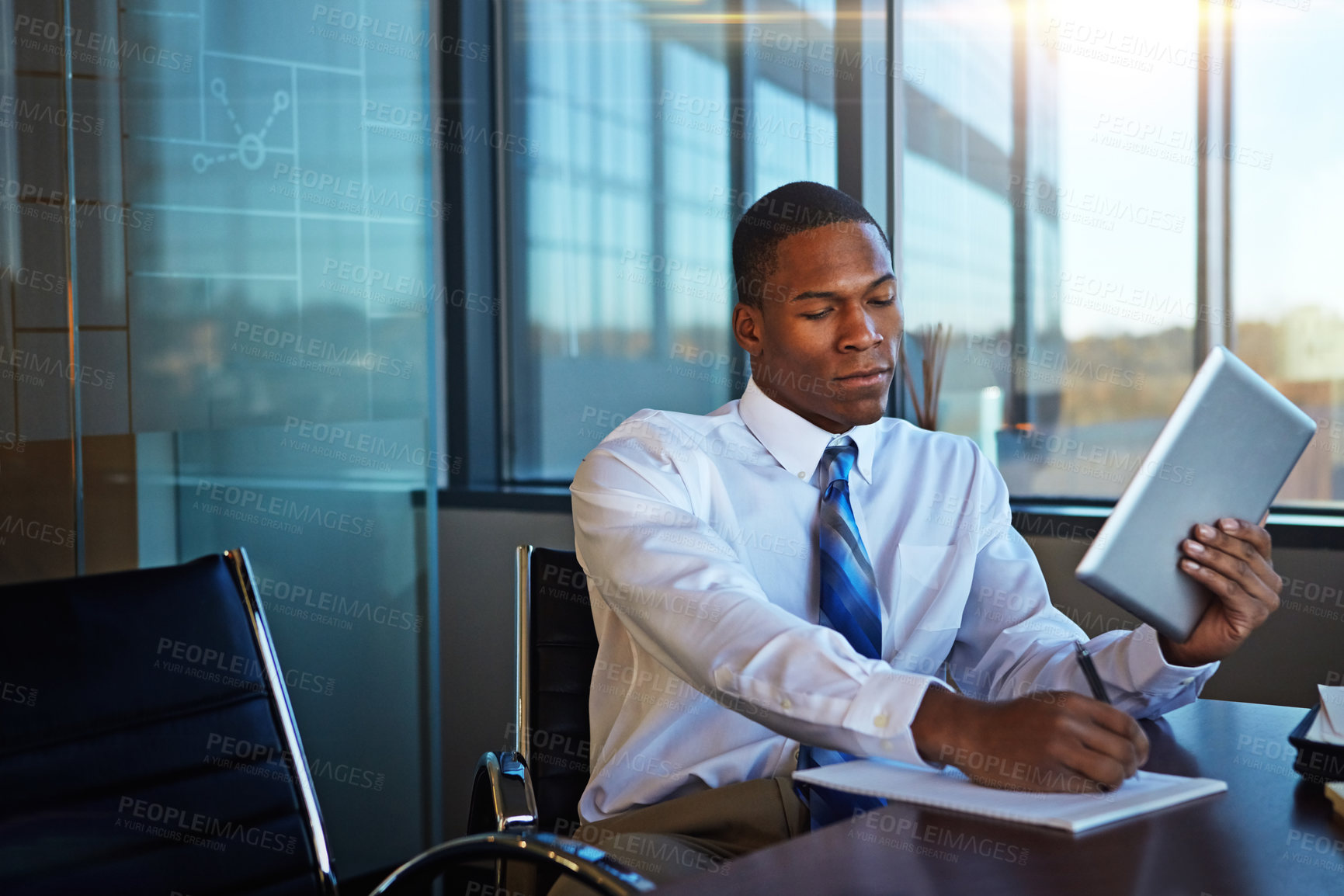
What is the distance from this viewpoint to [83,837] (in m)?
1.28

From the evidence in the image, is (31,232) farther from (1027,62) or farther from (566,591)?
(1027,62)

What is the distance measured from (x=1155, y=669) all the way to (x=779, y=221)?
0.84 metres

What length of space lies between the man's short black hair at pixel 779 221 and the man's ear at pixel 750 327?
0.04 feet

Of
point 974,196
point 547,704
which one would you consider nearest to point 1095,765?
point 547,704

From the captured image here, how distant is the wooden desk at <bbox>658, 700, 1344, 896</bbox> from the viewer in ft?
2.88

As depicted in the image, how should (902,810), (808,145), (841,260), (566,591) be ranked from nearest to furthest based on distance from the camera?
(902,810)
(841,260)
(566,591)
(808,145)

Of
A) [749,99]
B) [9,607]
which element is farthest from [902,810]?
[749,99]

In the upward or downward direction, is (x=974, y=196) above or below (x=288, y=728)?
above

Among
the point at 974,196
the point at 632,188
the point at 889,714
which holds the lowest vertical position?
the point at 889,714

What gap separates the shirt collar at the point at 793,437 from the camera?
1.77 meters

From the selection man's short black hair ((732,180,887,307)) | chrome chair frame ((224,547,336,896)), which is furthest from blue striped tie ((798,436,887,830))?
chrome chair frame ((224,547,336,896))

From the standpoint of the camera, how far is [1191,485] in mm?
1185

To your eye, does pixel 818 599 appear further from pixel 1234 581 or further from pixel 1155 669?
pixel 1234 581

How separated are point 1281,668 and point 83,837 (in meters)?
2.14
